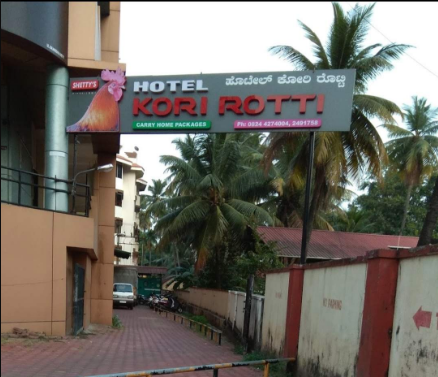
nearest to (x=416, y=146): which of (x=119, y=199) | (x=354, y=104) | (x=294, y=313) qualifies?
(x=354, y=104)

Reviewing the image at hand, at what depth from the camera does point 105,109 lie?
13242mm

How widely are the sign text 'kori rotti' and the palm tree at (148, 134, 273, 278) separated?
38.2 feet

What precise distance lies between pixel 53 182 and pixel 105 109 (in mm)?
2814

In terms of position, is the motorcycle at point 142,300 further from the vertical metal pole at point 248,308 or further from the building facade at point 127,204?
the vertical metal pole at point 248,308

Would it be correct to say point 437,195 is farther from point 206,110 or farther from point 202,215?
point 202,215

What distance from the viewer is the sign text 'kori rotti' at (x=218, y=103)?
12.6 m

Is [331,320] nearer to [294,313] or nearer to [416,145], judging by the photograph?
[294,313]

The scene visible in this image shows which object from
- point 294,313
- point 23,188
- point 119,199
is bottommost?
point 294,313

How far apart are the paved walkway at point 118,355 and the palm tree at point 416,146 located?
45.8 feet

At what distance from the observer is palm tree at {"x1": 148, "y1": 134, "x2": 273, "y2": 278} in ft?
→ 81.6

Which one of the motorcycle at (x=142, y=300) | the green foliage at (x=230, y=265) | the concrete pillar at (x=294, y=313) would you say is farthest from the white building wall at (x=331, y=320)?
the motorcycle at (x=142, y=300)

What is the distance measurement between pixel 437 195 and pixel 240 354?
6.89 meters

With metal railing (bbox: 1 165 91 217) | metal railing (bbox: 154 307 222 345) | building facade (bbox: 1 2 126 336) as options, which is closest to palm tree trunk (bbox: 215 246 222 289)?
metal railing (bbox: 154 307 222 345)

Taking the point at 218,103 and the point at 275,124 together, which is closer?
the point at 275,124
